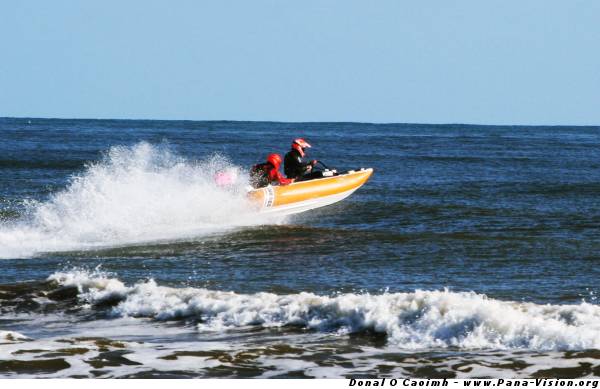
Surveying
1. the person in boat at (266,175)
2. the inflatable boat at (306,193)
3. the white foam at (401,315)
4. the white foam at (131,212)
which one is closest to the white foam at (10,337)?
the white foam at (401,315)

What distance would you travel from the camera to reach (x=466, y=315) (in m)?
9.60

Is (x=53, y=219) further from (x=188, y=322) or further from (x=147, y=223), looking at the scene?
(x=188, y=322)

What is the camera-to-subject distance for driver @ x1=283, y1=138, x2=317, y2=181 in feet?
62.5

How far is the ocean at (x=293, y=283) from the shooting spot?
27.6 ft

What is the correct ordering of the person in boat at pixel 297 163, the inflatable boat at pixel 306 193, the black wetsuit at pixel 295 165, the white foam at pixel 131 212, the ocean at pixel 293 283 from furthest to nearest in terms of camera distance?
the black wetsuit at pixel 295 165
the person in boat at pixel 297 163
the inflatable boat at pixel 306 193
the white foam at pixel 131 212
the ocean at pixel 293 283

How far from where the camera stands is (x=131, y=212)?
1855 cm

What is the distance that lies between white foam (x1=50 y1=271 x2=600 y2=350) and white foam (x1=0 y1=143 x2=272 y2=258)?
18.6 feet

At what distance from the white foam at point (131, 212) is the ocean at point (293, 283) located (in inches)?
1.7

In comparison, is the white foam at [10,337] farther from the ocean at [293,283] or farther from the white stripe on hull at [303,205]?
the white stripe on hull at [303,205]

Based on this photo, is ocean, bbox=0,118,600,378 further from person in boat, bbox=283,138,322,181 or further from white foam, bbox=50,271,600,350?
person in boat, bbox=283,138,322,181

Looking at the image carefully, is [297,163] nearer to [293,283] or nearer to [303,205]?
[303,205]

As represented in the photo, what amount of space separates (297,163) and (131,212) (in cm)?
366

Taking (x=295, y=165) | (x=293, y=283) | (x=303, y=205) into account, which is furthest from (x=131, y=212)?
(x=293, y=283)

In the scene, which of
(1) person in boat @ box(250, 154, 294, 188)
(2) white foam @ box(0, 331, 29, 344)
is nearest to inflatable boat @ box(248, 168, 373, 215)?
(1) person in boat @ box(250, 154, 294, 188)
